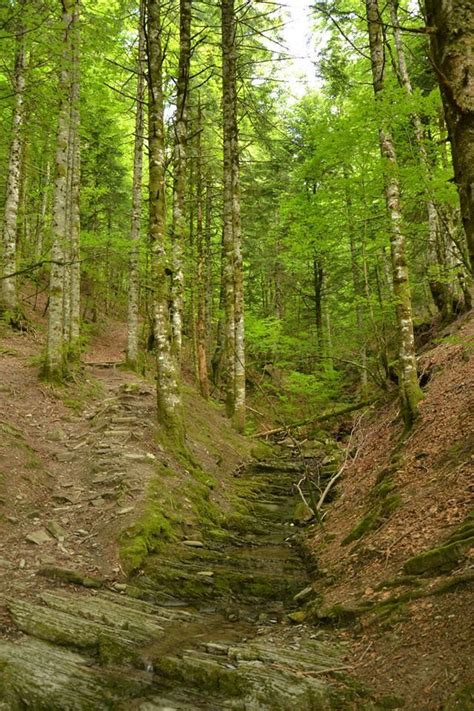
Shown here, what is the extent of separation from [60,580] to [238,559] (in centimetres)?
279

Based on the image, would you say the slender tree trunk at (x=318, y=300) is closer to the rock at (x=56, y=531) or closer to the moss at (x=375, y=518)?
the moss at (x=375, y=518)

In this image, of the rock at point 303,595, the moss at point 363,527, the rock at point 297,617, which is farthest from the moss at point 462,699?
the moss at point 363,527

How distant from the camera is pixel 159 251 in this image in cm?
1051

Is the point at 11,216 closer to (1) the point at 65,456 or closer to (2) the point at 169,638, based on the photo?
(1) the point at 65,456

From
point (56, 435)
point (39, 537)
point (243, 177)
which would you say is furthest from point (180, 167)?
point (39, 537)

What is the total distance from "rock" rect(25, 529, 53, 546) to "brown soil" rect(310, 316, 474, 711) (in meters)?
3.76

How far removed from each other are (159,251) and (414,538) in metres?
7.54

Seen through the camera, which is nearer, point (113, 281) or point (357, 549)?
point (357, 549)

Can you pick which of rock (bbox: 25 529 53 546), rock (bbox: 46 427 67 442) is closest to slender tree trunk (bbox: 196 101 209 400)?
rock (bbox: 46 427 67 442)

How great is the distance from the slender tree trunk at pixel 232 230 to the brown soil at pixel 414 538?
17.2ft

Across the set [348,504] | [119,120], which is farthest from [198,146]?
[348,504]

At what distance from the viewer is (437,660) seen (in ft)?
12.6

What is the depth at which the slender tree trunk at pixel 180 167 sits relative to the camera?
12680 millimetres

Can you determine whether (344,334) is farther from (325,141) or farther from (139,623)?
(139,623)
